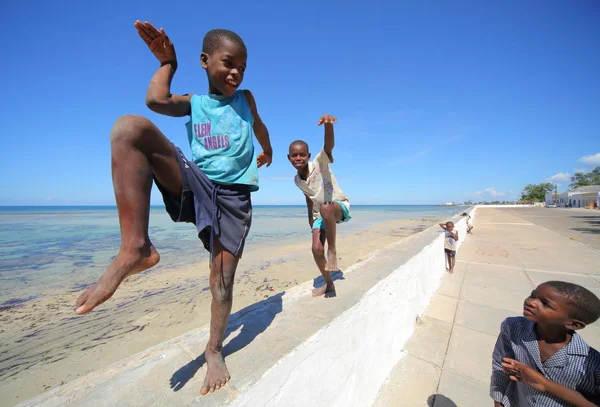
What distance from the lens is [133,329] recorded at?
400cm

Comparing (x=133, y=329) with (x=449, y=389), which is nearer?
(x=449, y=389)

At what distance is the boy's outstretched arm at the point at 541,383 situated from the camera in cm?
125

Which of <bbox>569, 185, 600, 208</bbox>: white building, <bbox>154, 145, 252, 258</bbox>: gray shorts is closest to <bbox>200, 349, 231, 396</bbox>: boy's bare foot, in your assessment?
<bbox>154, 145, 252, 258</bbox>: gray shorts

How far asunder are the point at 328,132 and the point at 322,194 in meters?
0.62

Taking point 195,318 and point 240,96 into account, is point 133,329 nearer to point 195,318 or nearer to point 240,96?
point 195,318

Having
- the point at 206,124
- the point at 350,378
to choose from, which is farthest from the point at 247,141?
the point at 350,378

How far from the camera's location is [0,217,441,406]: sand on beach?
121 inches

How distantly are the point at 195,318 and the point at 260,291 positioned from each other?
1590mm

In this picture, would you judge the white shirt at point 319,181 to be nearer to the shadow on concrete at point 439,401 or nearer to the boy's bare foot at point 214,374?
the boy's bare foot at point 214,374

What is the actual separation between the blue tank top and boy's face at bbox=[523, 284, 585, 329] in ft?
5.60

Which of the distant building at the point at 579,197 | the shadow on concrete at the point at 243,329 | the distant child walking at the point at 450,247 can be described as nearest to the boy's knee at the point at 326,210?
the shadow on concrete at the point at 243,329

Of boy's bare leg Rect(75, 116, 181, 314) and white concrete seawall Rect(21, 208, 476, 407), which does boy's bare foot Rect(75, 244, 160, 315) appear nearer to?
boy's bare leg Rect(75, 116, 181, 314)

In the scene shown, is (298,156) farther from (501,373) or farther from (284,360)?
(501,373)

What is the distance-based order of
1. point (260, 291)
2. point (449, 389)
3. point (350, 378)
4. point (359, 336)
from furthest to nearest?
point (260, 291) < point (449, 389) < point (359, 336) < point (350, 378)
